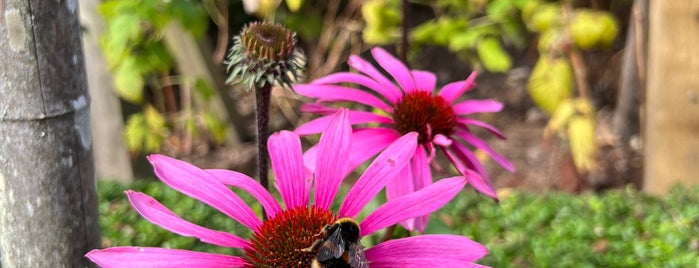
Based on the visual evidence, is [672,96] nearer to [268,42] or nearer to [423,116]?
[423,116]

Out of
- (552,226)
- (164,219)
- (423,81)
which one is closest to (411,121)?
(423,81)

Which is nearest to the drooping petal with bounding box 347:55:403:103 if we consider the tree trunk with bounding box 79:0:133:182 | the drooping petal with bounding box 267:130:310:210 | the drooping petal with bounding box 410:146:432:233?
the drooping petal with bounding box 410:146:432:233

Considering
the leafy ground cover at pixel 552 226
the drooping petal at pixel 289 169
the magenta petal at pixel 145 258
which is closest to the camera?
the magenta petal at pixel 145 258

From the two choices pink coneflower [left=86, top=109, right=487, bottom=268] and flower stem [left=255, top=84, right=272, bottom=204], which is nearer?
pink coneflower [left=86, top=109, right=487, bottom=268]

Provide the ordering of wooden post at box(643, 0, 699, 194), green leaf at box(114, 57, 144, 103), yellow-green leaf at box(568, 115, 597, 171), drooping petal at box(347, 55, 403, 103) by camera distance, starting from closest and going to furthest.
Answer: drooping petal at box(347, 55, 403, 103) → wooden post at box(643, 0, 699, 194) → yellow-green leaf at box(568, 115, 597, 171) → green leaf at box(114, 57, 144, 103)

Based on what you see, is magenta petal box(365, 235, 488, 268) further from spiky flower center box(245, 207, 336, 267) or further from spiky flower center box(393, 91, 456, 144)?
spiky flower center box(393, 91, 456, 144)

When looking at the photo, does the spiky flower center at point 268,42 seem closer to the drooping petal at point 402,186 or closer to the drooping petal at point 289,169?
the drooping petal at point 289,169

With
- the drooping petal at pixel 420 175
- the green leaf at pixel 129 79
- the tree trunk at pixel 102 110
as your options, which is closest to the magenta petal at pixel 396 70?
the drooping petal at pixel 420 175
